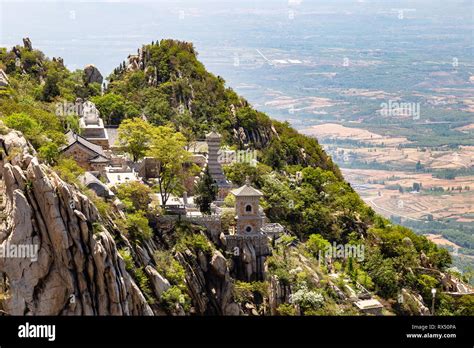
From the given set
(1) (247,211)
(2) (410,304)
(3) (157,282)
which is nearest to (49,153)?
(3) (157,282)

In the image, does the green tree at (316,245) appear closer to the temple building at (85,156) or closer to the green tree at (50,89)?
the temple building at (85,156)

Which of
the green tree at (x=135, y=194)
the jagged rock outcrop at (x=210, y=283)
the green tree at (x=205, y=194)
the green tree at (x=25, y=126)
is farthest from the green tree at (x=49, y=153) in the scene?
the jagged rock outcrop at (x=210, y=283)

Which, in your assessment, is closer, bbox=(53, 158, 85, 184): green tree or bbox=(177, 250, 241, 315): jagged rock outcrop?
bbox=(53, 158, 85, 184): green tree

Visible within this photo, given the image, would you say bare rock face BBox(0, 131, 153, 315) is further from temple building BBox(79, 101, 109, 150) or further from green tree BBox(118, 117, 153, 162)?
temple building BBox(79, 101, 109, 150)

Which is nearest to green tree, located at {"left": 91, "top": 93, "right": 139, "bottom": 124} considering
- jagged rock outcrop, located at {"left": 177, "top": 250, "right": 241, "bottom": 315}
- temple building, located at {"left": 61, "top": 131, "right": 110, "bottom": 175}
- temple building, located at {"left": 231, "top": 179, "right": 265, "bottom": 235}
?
temple building, located at {"left": 61, "top": 131, "right": 110, "bottom": 175}

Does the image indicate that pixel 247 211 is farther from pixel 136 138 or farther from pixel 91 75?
pixel 91 75
